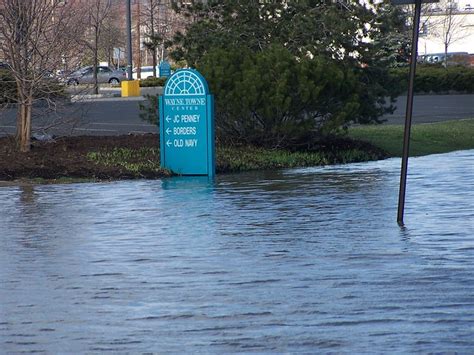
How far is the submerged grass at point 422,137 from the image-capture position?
2225 centimetres

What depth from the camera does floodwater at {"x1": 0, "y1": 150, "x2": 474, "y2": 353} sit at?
705 cm

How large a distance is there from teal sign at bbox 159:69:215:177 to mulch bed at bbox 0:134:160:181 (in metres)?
0.95

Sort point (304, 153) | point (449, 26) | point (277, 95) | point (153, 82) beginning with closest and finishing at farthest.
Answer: point (277, 95) < point (304, 153) < point (153, 82) < point (449, 26)

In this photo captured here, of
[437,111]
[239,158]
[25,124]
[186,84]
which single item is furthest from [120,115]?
[186,84]

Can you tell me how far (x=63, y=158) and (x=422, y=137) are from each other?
9413 mm

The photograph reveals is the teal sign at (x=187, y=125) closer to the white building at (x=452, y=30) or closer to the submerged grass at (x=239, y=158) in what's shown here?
the submerged grass at (x=239, y=158)

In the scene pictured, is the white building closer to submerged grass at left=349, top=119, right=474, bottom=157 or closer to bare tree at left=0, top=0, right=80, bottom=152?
submerged grass at left=349, top=119, right=474, bottom=157

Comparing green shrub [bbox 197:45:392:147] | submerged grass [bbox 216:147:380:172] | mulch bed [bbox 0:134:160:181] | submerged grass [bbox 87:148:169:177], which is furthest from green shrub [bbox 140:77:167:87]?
submerged grass [bbox 87:148:169:177]

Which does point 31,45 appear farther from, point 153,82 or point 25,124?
point 153,82

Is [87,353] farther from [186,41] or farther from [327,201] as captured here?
[186,41]

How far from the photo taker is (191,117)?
1728cm

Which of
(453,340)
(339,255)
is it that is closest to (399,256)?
(339,255)

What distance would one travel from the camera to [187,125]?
17.3 metres

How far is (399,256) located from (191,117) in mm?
→ 8147
